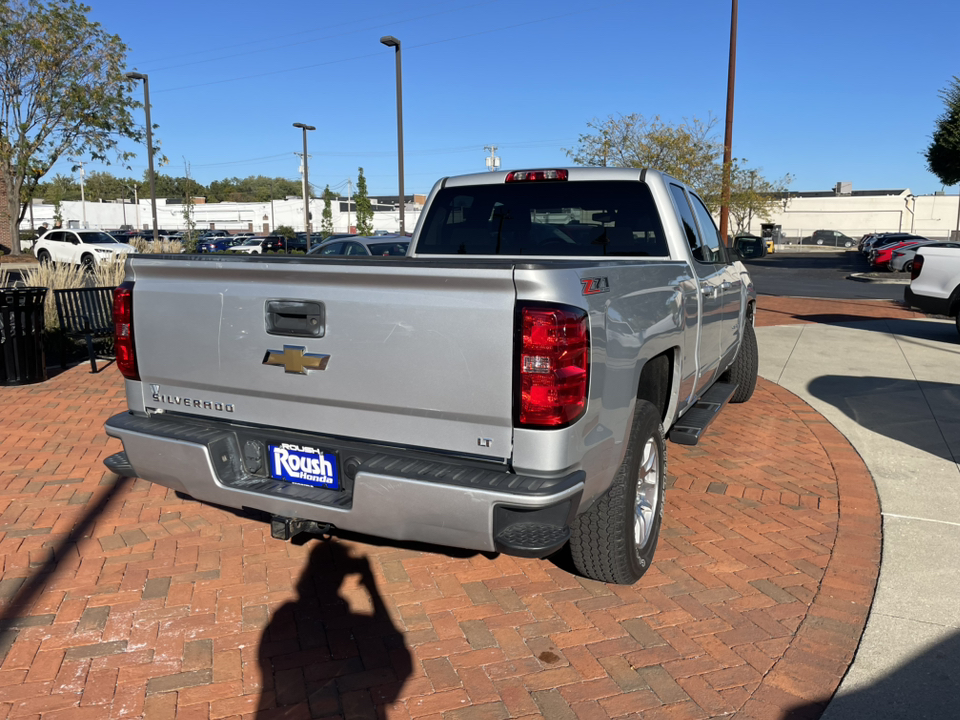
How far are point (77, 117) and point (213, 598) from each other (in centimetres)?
3231

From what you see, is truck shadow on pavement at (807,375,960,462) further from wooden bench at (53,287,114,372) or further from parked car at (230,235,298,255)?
parked car at (230,235,298,255)

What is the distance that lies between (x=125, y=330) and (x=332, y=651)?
1.73 meters

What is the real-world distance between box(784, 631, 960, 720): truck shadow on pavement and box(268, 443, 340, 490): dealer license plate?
1943 millimetres

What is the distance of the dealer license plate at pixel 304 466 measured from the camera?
10.2ft

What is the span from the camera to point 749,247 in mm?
6730

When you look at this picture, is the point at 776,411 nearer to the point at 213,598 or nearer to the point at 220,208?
the point at 213,598

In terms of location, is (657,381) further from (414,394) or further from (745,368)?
(745,368)

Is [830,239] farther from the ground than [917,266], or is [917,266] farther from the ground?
[830,239]

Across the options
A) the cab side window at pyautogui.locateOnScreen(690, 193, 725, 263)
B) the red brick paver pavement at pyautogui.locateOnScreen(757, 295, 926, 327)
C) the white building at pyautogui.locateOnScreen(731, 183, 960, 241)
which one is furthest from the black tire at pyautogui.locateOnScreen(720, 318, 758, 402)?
the white building at pyautogui.locateOnScreen(731, 183, 960, 241)

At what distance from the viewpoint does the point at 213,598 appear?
3.63 m

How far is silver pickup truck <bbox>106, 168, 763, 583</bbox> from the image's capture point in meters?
2.72

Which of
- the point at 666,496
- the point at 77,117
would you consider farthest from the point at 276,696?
the point at 77,117

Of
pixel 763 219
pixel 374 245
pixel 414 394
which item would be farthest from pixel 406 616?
pixel 763 219

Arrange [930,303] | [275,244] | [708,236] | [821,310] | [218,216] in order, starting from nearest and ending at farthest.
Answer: [708,236], [930,303], [821,310], [275,244], [218,216]
